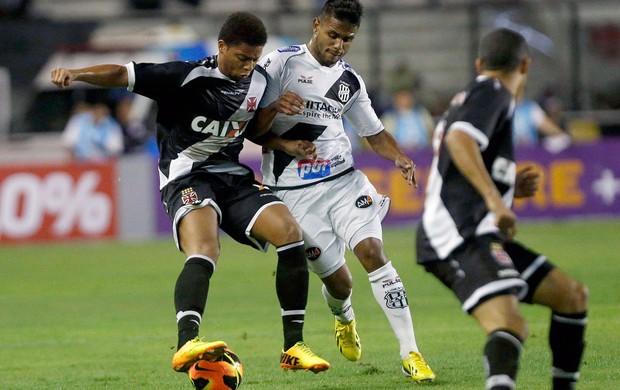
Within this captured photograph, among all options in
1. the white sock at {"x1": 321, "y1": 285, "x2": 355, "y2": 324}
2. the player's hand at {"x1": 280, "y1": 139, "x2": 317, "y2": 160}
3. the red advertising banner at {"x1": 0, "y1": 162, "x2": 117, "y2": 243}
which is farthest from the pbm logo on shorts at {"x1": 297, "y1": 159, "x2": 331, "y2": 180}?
the red advertising banner at {"x1": 0, "y1": 162, "x2": 117, "y2": 243}

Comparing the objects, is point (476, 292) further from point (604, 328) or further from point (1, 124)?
point (1, 124)

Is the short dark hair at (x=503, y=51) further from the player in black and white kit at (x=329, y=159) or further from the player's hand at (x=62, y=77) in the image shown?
the player's hand at (x=62, y=77)

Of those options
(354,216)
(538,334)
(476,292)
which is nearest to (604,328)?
Result: (538,334)

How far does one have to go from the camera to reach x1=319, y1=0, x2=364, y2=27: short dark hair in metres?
8.11

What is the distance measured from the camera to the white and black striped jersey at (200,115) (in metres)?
7.78

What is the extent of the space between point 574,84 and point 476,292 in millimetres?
18914

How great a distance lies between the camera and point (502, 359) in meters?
5.74

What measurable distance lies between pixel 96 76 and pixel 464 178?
254 centimetres

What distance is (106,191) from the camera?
63.1 feet

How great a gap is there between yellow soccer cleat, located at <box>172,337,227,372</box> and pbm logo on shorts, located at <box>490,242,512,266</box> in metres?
1.64

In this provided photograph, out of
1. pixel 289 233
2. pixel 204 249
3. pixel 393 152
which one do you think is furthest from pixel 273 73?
pixel 204 249

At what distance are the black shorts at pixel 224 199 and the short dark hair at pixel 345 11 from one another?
1261 millimetres

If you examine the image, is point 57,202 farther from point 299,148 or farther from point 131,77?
point 131,77

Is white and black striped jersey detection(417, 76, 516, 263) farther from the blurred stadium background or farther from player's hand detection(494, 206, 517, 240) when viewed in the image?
the blurred stadium background
